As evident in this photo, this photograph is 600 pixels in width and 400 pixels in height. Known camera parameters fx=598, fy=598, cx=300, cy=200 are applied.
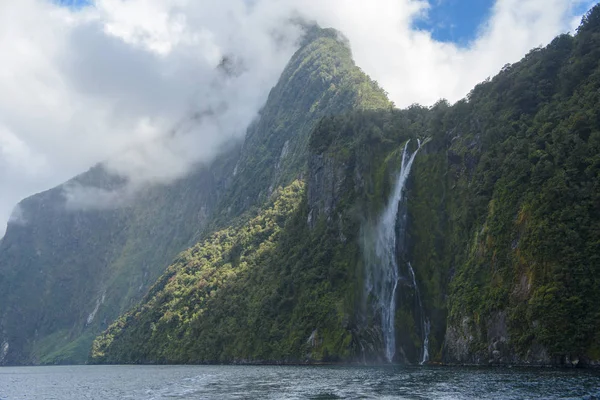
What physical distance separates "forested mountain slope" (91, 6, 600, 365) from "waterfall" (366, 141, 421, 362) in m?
0.71

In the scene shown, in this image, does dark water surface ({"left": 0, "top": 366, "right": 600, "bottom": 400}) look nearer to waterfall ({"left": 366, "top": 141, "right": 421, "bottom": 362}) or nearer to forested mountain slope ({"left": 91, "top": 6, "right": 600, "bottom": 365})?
forested mountain slope ({"left": 91, "top": 6, "right": 600, "bottom": 365})

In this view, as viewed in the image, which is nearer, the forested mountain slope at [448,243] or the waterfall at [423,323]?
the forested mountain slope at [448,243]

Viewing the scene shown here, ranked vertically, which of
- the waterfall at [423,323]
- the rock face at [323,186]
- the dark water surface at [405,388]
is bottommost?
the dark water surface at [405,388]

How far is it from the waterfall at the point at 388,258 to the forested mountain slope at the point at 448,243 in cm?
71

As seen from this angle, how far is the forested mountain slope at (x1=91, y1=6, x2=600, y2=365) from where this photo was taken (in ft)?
242

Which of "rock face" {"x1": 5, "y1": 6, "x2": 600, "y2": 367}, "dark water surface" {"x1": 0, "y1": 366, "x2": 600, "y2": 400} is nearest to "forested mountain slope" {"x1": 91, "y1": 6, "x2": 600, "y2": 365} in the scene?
"rock face" {"x1": 5, "y1": 6, "x2": 600, "y2": 367}

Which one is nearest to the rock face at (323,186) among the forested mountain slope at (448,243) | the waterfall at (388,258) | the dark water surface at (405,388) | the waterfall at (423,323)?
the forested mountain slope at (448,243)

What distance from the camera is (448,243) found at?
107062 mm

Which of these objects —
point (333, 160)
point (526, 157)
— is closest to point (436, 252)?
point (526, 157)

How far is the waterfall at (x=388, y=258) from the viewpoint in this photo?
109500mm

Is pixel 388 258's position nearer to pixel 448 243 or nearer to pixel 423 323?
pixel 448 243

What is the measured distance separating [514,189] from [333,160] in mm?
65584

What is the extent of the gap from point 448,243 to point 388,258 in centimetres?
1281

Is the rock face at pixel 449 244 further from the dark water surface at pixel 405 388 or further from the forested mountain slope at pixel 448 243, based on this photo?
the dark water surface at pixel 405 388
